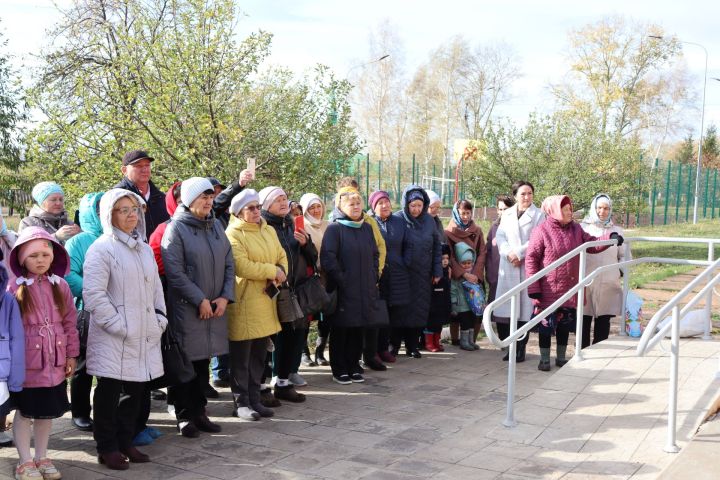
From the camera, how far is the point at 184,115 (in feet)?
30.5

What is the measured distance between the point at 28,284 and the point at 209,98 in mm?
5424

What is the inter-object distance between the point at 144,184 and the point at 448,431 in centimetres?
299

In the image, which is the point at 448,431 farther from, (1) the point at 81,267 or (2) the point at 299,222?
(1) the point at 81,267

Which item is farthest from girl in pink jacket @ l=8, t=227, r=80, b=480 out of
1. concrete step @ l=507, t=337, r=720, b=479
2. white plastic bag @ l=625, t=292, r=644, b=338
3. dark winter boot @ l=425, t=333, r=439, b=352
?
white plastic bag @ l=625, t=292, r=644, b=338

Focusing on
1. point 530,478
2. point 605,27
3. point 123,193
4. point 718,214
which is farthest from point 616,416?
point 605,27

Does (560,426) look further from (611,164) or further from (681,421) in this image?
(611,164)

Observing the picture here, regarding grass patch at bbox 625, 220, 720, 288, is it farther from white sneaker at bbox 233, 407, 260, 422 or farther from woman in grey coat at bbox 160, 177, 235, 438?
woman in grey coat at bbox 160, 177, 235, 438

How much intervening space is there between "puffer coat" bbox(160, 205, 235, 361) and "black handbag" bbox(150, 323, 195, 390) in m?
0.13

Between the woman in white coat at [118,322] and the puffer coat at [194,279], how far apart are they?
1.14ft

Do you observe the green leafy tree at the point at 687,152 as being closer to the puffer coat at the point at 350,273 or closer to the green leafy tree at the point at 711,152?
the green leafy tree at the point at 711,152

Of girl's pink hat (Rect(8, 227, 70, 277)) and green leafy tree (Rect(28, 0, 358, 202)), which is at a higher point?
green leafy tree (Rect(28, 0, 358, 202))

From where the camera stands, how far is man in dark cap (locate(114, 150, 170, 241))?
5633 mm

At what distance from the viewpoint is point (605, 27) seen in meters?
41.8

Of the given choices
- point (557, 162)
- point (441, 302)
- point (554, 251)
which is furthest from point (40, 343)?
point (557, 162)
